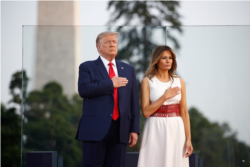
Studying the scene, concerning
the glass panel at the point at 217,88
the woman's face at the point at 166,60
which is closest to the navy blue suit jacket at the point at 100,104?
the woman's face at the point at 166,60

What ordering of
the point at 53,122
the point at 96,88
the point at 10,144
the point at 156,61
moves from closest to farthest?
the point at 96,88 → the point at 156,61 → the point at 53,122 → the point at 10,144

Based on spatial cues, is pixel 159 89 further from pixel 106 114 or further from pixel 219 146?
pixel 219 146

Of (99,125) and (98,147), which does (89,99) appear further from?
(98,147)

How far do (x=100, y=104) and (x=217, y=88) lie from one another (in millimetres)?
2094

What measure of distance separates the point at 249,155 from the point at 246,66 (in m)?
1.20

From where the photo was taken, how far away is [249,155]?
4.12 meters

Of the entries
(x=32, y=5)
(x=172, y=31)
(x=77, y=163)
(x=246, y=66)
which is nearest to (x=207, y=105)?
(x=246, y=66)

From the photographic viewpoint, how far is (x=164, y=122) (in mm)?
2770

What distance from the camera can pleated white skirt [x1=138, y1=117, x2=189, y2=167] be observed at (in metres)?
2.73

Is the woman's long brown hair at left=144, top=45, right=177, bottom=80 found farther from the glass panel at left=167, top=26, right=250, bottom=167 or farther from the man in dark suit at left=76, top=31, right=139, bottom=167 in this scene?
the glass panel at left=167, top=26, right=250, bottom=167

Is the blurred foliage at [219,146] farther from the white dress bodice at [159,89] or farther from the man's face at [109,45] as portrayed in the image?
the man's face at [109,45]

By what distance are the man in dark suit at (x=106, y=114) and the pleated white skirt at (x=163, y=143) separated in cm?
19

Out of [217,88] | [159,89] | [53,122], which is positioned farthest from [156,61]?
[53,122]

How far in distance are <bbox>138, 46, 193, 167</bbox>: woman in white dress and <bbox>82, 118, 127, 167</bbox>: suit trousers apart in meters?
0.27
